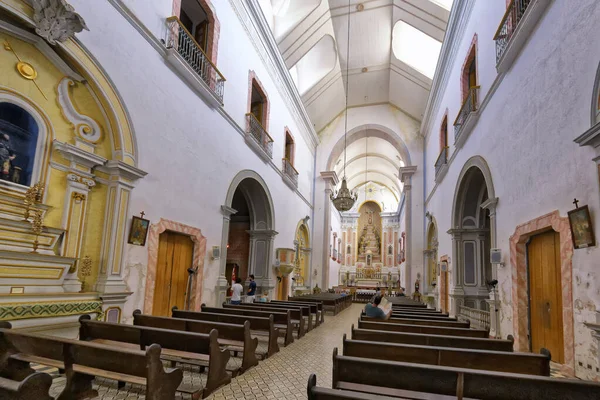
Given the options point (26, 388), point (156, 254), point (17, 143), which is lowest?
point (26, 388)

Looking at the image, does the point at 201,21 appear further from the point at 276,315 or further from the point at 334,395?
the point at 334,395

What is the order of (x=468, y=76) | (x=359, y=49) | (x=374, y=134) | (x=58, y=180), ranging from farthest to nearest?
(x=374, y=134) < (x=359, y=49) < (x=468, y=76) < (x=58, y=180)

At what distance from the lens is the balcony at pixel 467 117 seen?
887 cm

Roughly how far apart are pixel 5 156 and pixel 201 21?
21.0ft

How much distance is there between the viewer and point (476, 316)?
9.04m

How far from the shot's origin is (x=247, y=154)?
11.0 m

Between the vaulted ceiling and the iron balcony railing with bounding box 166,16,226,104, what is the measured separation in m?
4.27

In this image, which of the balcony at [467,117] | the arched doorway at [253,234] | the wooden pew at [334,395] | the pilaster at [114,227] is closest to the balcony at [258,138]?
the arched doorway at [253,234]

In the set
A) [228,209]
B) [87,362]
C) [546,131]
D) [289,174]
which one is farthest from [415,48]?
[87,362]

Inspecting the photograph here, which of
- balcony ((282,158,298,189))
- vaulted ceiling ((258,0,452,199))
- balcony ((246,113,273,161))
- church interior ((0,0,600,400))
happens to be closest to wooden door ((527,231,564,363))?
church interior ((0,0,600,400))

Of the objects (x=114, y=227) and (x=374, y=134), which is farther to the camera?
(x=374, y=134)

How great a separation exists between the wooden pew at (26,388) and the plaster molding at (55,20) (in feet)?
13.7

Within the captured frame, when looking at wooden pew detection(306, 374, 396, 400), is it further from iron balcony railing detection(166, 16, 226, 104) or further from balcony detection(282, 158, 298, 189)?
balcony detection(282, 158, 298, 189)

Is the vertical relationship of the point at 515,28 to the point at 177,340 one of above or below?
above
